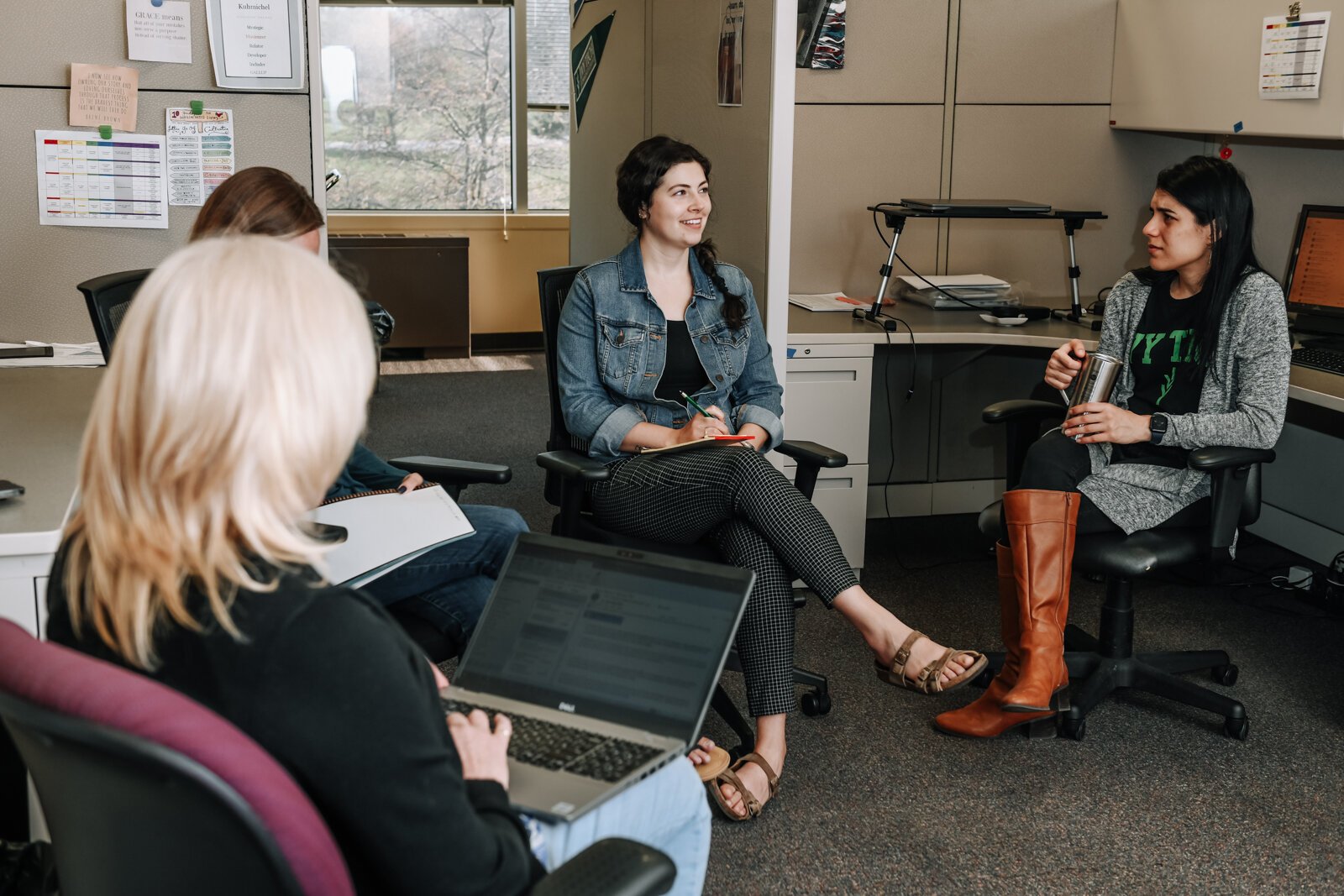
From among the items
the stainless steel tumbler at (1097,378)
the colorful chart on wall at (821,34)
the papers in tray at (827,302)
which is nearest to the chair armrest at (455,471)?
the stainless steel tumbler at (1097,378)

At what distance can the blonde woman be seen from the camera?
2.81ft

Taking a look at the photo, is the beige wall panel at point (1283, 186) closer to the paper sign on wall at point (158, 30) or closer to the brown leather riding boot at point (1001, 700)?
the brown leather riding boot at point (1001, 700)

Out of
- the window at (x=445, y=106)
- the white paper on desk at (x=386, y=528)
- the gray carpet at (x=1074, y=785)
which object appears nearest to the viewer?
the white paper on desk at (x=386, y=528)

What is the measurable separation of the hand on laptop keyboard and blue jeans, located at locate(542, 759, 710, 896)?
76 mm

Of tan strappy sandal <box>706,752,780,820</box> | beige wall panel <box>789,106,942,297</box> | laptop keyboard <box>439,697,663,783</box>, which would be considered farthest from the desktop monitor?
laptop keyboard <box>439,697,663,783</box>

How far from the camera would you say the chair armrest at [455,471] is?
82.7 inches

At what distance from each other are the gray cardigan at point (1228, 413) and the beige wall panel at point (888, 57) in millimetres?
1422

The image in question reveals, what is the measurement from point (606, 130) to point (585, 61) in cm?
44

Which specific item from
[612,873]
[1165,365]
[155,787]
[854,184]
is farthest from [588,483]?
[854,184]

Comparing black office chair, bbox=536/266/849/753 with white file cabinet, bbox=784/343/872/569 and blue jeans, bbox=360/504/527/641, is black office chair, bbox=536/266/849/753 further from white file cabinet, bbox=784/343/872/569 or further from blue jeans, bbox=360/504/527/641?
white file cabinet, bbox=784/343/872/569

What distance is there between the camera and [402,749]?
888 mm

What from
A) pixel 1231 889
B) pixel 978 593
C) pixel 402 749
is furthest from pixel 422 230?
pixel 402 749

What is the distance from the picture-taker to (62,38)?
7.80ft

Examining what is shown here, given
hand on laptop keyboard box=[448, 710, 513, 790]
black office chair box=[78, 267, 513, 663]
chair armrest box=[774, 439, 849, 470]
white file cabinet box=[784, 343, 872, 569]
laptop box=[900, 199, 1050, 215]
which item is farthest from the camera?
laptop box=[900, 199, 1050, 215]
